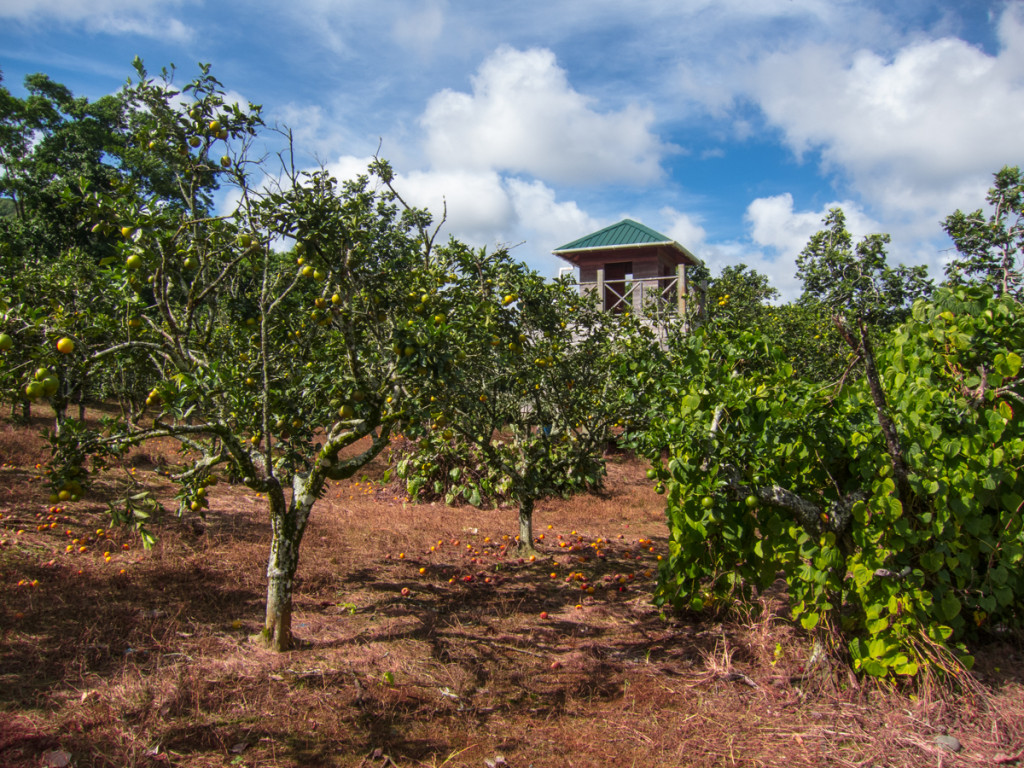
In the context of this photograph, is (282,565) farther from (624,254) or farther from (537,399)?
(624,254)

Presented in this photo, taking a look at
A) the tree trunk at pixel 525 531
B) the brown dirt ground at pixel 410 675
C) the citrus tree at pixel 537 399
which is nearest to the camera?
the brown dirt ground at pixel 410 675

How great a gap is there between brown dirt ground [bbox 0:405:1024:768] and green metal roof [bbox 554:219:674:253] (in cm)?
1445

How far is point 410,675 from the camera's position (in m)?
4.29

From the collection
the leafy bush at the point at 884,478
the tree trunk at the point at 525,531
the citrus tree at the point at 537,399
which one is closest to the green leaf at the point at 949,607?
the leafy bush at the point at 884,478

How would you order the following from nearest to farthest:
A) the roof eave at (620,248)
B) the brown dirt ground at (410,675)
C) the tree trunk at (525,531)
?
the brown dirt ground at (410,675)
the tree trunk at (525,531)
the roof eave at (620,248)

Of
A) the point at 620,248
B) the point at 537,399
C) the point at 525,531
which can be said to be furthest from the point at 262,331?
the point at 620,248

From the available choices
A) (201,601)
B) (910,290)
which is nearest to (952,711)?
(201,601)

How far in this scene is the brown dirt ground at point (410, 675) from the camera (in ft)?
11.1

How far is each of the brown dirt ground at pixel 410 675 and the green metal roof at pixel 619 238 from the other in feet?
47.4

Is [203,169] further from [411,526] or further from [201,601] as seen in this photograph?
[411,526]

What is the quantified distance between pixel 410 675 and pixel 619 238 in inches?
703

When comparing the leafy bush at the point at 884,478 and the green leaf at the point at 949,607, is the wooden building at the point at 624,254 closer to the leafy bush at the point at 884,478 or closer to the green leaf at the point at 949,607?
the leafy bush at the point at 884,478

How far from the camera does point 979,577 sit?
4316mm

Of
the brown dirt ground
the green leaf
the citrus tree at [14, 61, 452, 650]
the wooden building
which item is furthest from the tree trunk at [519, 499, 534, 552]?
the wooden building
